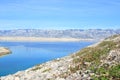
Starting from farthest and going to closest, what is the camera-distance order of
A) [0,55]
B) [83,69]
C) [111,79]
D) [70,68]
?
[0,55]
[70,68]
[83,69]
[111,79]

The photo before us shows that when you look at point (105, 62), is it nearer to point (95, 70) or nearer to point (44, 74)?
point (95, 70)

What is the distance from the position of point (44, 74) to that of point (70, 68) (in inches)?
148

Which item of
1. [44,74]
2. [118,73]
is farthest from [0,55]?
[118,73]

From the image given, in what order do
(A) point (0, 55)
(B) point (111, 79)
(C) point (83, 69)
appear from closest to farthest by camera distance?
(B) point (111, 79) < (C) point (83, 69) < (A) point (0, 55)

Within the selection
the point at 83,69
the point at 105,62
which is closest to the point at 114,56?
the point at 105,62

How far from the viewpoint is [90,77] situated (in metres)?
29.9

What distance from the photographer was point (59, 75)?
35719mm

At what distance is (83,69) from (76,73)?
1.21m

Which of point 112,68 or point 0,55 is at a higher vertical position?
point 112,68

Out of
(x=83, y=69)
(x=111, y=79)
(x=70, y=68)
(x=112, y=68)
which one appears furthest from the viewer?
(x=70, y=68)

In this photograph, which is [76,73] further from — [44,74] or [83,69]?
[44,74]

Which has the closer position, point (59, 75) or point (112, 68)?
point (112, 68)

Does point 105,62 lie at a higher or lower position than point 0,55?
higher

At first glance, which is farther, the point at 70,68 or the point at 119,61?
the point at 70,68
